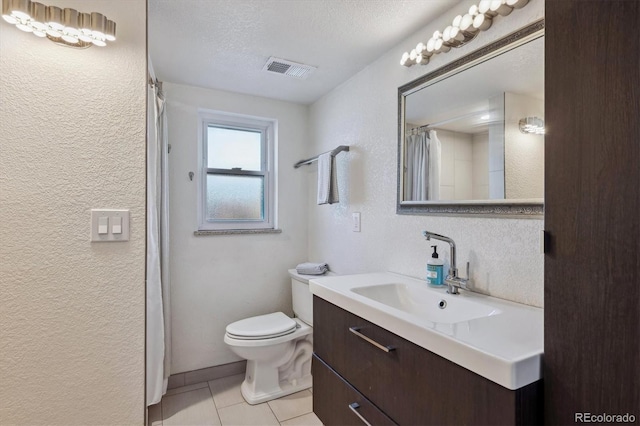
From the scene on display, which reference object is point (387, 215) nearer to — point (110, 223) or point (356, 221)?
point (356, 221)

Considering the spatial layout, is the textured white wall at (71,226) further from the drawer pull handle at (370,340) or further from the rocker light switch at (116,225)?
the drawer pull handle at (370,340)

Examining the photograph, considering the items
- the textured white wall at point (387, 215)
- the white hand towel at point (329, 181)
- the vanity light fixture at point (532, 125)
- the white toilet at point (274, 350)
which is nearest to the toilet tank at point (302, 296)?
the white toilet at point (274, 350)

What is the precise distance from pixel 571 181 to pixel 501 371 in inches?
17.2

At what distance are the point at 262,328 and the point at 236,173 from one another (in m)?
1.19

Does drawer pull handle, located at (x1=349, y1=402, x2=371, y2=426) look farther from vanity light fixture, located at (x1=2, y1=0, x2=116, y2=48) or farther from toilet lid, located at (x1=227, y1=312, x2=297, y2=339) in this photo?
vanity light fixture, located at (x1=2, y1=0, x2=116, y2=48)

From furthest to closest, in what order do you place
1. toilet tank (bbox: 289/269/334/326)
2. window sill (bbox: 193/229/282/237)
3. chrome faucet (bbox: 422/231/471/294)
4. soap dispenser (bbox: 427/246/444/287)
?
window sill (bbox: 193/229/282/237), toilet tank (bbox: 289/269/334/326), soap dispenser (bbox: 427/246/444/287), chrome faucet (bbox: 422/231/471/294)

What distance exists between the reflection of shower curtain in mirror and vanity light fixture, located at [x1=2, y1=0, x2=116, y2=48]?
A: 1.33 metres

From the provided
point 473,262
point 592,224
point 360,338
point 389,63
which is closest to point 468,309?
point 473,262

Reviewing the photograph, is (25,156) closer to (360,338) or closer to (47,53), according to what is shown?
(47,53)

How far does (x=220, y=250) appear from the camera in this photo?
2.43 m

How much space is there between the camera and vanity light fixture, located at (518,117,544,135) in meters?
1.12

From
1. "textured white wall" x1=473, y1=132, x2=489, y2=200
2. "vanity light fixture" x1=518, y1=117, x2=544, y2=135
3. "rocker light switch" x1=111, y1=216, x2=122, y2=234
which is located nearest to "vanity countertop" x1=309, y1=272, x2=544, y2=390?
"textured white wall" x1=473, y1=132, x2=489, y2=200

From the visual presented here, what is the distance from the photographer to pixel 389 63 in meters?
1.83

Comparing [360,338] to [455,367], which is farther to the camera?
[360,338]
